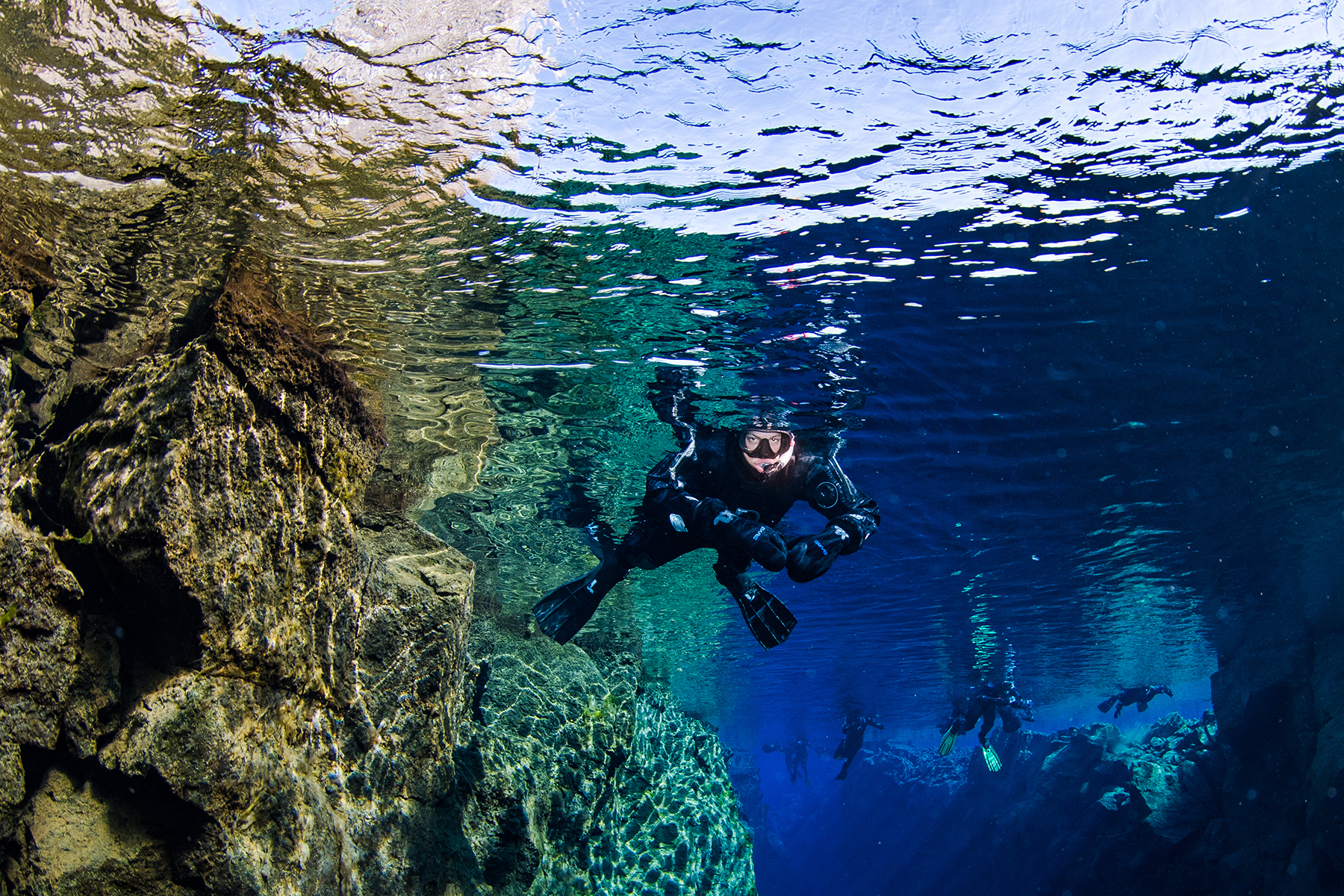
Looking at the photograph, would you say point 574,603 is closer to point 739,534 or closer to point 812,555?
point 739,534

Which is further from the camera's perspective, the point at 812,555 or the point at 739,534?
the point at 739,534

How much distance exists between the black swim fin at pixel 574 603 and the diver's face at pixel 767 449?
2480mm

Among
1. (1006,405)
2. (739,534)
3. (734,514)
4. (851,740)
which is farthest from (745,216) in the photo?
(851,740)

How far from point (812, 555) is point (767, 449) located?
11.7 feet

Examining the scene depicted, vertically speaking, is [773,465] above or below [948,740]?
above

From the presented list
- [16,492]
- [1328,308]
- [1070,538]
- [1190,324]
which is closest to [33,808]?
[16,492]

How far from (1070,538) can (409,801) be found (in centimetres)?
1664

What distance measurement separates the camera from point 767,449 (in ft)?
30.7

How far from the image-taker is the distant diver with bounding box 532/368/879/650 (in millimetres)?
6184

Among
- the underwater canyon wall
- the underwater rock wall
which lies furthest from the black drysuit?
the underwater canyon wall

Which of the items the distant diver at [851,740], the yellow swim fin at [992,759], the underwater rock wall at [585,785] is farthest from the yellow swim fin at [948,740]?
the underwater rock wall at [585,785]

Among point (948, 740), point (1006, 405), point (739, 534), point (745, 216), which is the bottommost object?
point (948, 740)

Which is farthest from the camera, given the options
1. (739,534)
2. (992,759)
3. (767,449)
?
(992,759)

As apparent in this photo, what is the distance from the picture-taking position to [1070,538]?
52.5 feet
